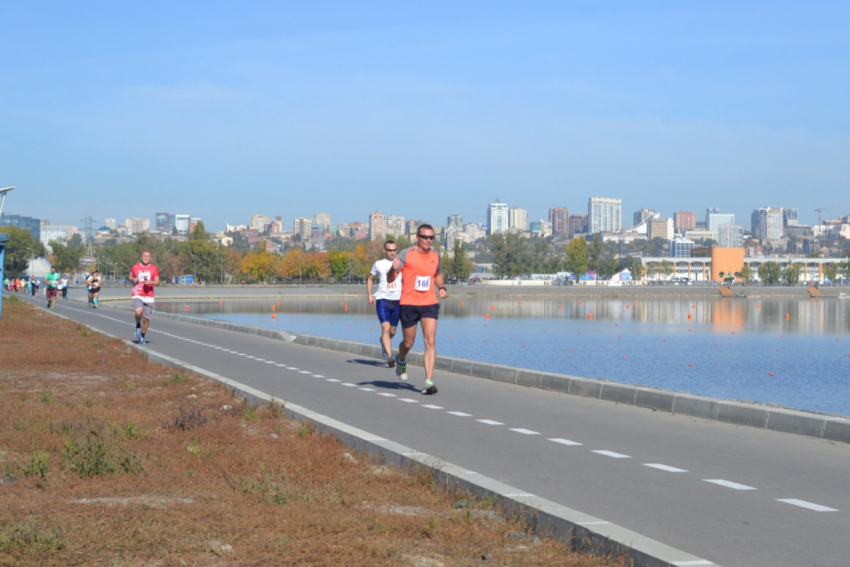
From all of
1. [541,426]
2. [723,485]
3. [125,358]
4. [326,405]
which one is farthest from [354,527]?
[125,358]

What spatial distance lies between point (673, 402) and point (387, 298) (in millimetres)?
6823

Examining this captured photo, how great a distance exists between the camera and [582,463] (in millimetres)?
9688

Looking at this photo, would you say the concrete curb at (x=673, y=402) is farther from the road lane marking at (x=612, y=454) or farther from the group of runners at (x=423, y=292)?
the road lane marking at (x=612, y=454)

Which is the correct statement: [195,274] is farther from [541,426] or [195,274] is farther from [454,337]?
[541,426]

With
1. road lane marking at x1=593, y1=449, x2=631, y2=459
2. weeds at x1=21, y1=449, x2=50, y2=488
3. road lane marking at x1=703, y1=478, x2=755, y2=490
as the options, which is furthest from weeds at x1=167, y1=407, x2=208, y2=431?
road lane marking at x1=703, y1=478, x2=755, y2=490

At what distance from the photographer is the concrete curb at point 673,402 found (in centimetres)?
1158

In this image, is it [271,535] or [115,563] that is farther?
[271,535]

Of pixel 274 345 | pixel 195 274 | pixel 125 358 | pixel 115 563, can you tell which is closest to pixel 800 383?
pixel 274 345

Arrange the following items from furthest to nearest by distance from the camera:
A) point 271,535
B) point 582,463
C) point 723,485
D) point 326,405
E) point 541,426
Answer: point 326,405 < point 541,426 < point 582,463 < point 723,485 < point 271,535

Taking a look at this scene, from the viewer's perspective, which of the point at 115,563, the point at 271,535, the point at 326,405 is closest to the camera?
the point at 115,563

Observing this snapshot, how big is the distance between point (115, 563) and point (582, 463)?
17.4ft

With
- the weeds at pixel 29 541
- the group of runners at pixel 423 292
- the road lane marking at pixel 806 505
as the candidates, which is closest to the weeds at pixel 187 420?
the group of runners at pixel 423 292

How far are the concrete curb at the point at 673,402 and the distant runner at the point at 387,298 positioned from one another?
151 cm

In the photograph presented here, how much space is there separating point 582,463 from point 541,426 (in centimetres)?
272
